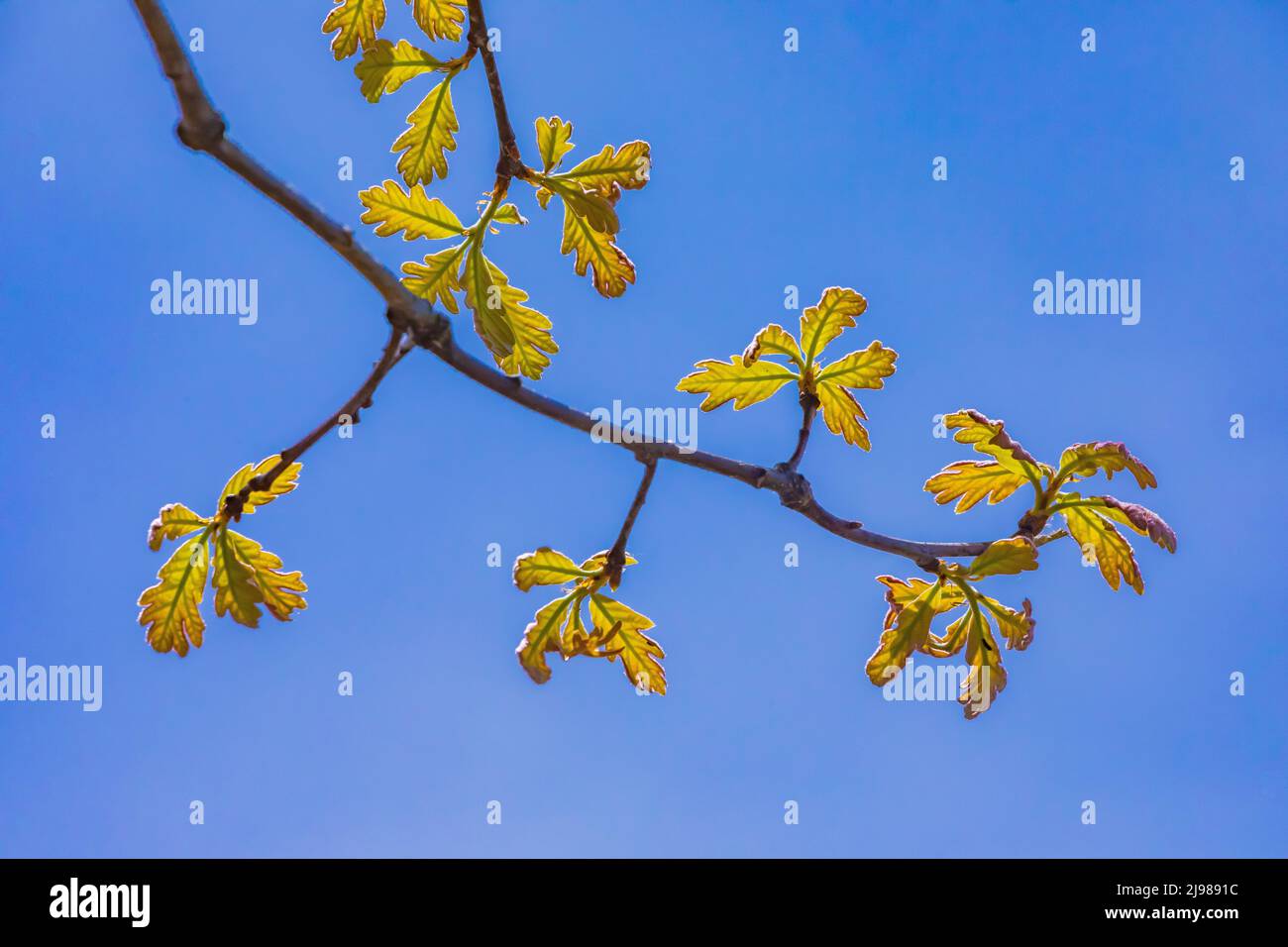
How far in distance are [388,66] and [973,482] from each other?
5.00 ft

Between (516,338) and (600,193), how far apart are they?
1.29 ft

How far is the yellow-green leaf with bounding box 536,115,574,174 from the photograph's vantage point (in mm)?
1960

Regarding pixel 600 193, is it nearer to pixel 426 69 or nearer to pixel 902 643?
pixel 426 69

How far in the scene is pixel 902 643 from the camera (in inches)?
72.4

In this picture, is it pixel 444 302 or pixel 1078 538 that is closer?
pixel 1078 538

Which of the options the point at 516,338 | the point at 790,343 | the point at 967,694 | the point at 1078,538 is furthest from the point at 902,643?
the point at 516,338

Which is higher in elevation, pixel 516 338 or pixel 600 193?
pixel 600 193

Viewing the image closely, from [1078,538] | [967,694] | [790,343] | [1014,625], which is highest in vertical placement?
[790,343]

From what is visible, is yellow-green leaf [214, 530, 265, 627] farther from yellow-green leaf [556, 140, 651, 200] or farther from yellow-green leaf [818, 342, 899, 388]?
yellow-green leaf [818, 342, 899, 388]

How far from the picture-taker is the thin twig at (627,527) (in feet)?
5.10

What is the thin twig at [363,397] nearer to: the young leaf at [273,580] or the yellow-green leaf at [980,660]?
the young leaf at [273,580]

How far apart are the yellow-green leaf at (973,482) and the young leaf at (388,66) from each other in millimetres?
1377

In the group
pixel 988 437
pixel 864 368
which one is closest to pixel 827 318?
pixel 864 368

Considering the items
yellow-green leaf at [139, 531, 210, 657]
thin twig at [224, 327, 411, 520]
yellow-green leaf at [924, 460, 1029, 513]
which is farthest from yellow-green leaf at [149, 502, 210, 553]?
yellow-green leaf at [924, 460, 1029, 513]
